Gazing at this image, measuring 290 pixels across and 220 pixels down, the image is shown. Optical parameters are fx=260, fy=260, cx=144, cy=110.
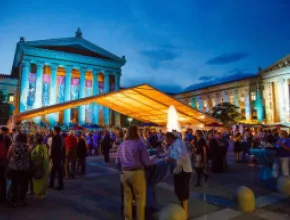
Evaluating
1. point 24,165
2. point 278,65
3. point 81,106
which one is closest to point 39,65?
point 81,106

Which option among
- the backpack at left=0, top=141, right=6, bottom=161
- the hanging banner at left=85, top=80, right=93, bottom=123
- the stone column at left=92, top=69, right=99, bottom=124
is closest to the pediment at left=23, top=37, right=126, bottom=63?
Answer: the stone column at left=92, top=69, right=99, bottom=124

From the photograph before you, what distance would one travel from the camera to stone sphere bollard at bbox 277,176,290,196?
23.2 ft

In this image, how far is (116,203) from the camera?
20.5ft

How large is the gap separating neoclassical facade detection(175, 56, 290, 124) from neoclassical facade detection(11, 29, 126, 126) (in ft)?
107

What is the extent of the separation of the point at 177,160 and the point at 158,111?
1660 cm

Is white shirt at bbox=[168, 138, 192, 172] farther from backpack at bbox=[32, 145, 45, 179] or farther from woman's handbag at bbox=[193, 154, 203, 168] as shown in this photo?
woman's handbag at bbox=[193, 154, 203, 168]

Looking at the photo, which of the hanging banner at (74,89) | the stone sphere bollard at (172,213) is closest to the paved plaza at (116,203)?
the stone sphere bollard at (172,213)

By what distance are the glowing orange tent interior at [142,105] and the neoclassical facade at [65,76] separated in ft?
75.8

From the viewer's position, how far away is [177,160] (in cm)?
485

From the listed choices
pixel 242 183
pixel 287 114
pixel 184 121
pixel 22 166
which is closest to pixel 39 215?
pixel 22 166

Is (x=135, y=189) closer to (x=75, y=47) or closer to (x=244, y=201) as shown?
(x=244, y=201)

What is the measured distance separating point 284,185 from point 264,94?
60570mm

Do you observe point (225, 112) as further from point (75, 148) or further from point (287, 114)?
point (75, 148)

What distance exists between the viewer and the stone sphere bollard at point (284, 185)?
7085mm
